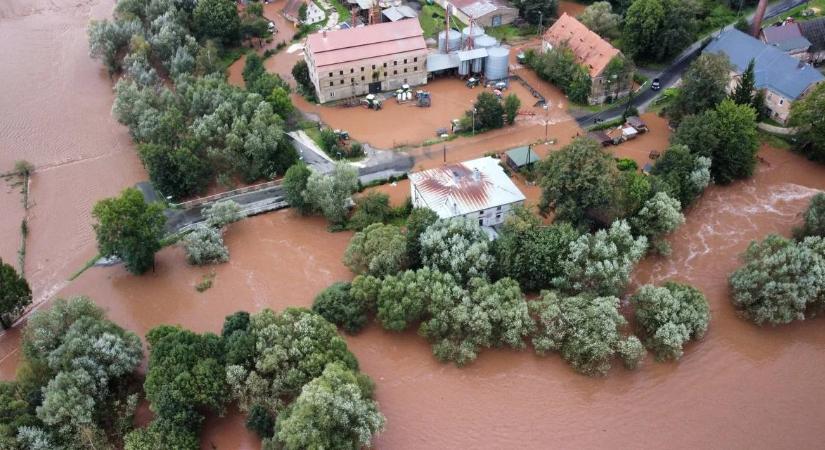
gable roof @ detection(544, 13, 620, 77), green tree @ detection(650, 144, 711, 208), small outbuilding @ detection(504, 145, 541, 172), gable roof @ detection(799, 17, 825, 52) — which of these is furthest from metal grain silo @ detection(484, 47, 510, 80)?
gable roof @ detection(799, 17, 825, 52)

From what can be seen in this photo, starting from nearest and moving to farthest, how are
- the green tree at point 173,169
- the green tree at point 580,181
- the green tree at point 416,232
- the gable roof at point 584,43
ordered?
the green tree at point 416,232, the green tree at point 580,181, the green tree at point 173,169, the gable roof at point 584,43

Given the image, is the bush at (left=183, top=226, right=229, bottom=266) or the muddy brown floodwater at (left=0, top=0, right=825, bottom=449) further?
the bush at (left=183, top=226, right=229, bottom=266)

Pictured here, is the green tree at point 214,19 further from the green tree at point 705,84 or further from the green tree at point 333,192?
the green tree at point 705,84

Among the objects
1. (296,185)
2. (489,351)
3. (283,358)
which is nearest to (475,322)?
(489,351)

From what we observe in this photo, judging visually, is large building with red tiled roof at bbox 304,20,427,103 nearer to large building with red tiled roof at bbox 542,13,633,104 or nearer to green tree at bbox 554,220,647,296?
large building with red tiled roof at bbox 542,13,633,104

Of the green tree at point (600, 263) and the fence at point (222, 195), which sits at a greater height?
the green tree at point (600, 263)

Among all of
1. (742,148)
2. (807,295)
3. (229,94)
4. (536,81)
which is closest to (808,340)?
(807,295)

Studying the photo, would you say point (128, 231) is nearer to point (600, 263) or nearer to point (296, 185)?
point (296, 185)

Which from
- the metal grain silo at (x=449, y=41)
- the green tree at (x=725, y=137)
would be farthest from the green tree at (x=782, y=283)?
the metal grain silo at (x=449, y=41)
